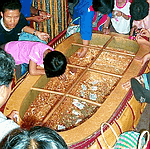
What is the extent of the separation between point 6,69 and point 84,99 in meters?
0.80

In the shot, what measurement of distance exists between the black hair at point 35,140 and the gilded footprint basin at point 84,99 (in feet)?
2.40

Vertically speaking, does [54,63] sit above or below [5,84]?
below

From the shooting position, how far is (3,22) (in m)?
2.38

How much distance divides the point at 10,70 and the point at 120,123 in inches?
37.1

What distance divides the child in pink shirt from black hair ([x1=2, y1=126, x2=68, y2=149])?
1082 mm

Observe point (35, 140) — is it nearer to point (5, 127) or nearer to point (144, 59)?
point (5, 127)

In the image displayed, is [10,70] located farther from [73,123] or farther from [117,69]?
[117,69]

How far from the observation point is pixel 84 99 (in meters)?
1.96

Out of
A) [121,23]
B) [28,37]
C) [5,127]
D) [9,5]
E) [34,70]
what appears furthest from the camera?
[121,23]

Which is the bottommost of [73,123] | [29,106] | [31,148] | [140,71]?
[73,123]

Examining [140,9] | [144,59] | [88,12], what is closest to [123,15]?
→ [140,9]

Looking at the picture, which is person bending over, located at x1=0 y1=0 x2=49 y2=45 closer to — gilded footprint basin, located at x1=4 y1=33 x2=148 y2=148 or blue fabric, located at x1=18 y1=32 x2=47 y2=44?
blue fabric, located at x1=18 y1=32 x2=47 y2=44

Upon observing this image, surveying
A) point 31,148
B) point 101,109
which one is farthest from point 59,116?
point 31,148

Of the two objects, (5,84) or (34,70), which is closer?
(5,84)
